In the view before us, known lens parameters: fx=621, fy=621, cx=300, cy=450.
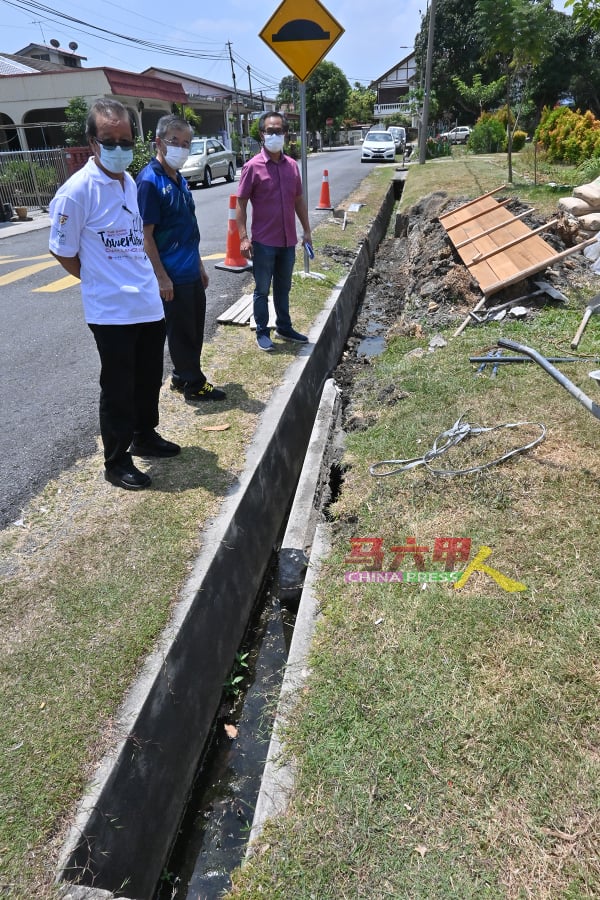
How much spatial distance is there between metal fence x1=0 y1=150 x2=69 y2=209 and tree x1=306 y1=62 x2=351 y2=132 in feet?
135

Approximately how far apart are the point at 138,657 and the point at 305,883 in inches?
44.5

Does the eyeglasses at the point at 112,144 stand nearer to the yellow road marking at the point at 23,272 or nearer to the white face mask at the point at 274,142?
the white face mask at the point at 274,142

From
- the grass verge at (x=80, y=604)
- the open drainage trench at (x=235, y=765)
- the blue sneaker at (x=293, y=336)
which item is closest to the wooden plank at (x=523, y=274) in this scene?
the blue sneaker at (x=293, y=336)

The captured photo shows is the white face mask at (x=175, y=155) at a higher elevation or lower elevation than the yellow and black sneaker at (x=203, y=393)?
higher

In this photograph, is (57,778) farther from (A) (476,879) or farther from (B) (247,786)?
(A) (476,879)

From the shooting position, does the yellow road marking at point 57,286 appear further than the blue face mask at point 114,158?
Yes

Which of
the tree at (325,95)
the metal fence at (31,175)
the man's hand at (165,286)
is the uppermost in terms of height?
the tree at (325,95)

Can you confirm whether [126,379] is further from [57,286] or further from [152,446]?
[57,286]

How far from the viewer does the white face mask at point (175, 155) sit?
13.2 ft

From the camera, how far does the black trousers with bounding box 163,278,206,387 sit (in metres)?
4.53

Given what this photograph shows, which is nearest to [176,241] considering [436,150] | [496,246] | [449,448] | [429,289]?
[449,448]

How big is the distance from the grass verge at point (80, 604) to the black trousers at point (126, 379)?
34cm

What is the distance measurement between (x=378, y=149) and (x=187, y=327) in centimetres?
2821

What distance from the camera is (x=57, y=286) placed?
29.3 feet
